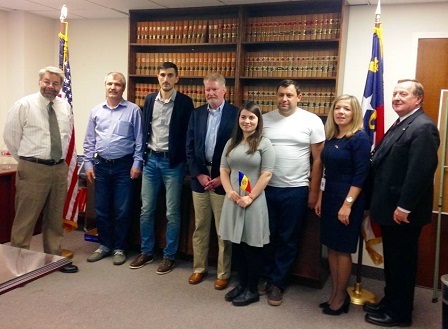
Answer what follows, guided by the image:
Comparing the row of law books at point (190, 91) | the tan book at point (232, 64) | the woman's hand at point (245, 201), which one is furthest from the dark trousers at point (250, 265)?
the tan book at point (232, 64)

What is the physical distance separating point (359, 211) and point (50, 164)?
2.28 metres

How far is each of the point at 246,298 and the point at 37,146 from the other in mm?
1896

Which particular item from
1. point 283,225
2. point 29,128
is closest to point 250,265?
point 283,225

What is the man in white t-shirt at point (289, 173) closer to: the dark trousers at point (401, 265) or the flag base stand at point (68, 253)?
the dark trousers at point (401, 265)

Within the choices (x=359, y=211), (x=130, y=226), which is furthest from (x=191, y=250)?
(x=359, y=211)

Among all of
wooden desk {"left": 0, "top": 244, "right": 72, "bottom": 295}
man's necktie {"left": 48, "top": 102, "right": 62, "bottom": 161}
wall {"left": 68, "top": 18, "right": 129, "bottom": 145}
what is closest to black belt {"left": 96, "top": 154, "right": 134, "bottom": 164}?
man's necktie {"left": 48, "top": 102, "right": 62, "bottom": 161}

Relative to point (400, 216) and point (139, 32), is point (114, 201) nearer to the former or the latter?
point (139, 32)

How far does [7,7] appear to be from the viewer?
4.51 meters

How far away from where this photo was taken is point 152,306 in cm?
287

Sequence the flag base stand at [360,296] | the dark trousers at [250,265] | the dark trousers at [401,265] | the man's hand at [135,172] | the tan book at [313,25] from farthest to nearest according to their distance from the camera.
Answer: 1. the tan book at [313,25]
2. the man's hand at [135,172]
3. the flag base stand at [360,296]
4. the dark trousers at [250,265]
5. the dark trousers at [401,265]

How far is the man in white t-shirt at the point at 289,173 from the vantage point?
9.68ft

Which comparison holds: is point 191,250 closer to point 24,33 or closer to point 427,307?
point 427,307

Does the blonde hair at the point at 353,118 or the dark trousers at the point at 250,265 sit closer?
the blonde hair at the point at 353,118

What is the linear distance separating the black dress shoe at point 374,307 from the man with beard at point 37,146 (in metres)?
2.47
